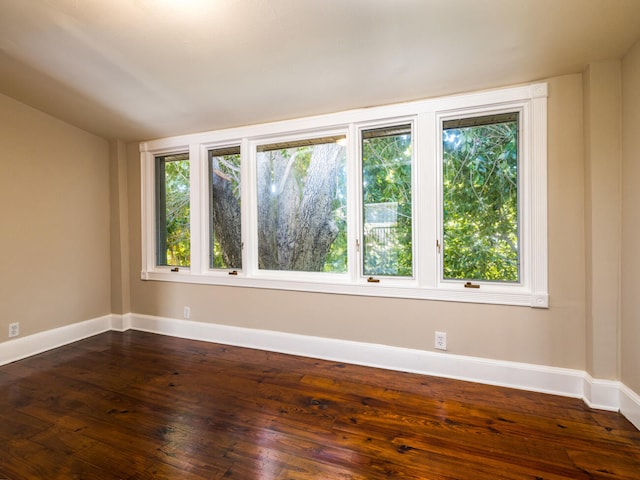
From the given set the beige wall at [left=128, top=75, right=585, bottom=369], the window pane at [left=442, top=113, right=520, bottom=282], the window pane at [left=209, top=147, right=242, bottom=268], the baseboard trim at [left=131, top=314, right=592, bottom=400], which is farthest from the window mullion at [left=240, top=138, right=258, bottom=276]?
the window pane at [left=442, top=113, right=520, bottom=282]

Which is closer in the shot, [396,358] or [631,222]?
[631,222]

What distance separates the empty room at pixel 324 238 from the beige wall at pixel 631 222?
0.7 inches

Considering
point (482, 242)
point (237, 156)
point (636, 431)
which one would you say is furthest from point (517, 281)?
point (237, 156)

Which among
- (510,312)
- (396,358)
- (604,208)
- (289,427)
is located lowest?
(289,427)

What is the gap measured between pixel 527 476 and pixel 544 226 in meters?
1.53

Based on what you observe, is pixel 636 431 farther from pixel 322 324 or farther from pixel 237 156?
pixel 237 156

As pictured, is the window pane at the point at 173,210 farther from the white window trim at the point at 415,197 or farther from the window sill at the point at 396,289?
the window sill at the point at 396,289

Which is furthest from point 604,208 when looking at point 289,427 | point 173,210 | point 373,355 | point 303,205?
point 173,210

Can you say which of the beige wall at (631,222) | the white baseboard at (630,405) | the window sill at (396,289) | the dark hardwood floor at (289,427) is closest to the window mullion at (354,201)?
the window sill at (396,289)

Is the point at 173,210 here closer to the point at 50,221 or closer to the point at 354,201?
the point at 50,221

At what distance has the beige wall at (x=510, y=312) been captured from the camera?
2.04 metres

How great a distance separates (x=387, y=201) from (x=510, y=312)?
126 cm

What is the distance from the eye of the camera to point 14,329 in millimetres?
2748

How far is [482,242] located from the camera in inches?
92.0
